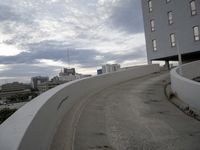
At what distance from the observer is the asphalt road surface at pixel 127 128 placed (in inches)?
335

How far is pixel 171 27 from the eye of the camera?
43.0 metres

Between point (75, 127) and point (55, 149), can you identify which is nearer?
point (55, 149)

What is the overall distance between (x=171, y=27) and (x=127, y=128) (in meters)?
34.9

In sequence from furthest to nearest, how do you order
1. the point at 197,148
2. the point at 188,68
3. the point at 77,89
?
the point at 188,68
the point at 77,89
the point at 197,148

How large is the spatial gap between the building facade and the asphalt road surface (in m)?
23.6

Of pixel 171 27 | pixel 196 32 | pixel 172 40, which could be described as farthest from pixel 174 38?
pixel 196 32

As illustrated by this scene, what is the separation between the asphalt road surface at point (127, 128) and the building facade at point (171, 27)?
23.6 m

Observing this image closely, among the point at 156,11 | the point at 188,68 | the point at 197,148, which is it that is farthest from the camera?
the point at 156,11

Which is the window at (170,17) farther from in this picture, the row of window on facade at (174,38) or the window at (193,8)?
the window at (193,8)

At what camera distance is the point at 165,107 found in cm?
1529

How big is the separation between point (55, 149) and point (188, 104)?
864cm

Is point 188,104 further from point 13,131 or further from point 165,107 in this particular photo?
point 13,131

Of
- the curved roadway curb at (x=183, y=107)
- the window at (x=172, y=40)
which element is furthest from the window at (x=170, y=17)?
the curved roadway curb at (x=183, y=107)

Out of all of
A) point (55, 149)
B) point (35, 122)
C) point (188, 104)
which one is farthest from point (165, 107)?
point (35, 122)
